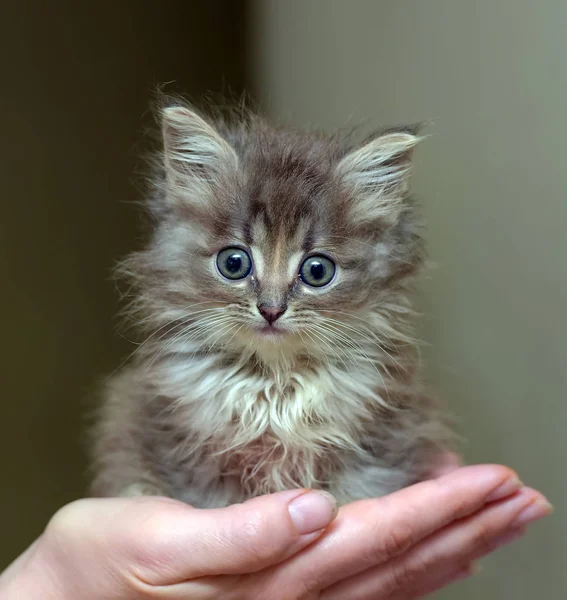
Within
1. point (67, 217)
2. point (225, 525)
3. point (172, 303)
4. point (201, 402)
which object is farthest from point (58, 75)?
point (225, 525)

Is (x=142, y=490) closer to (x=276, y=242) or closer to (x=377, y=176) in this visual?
(x=276, y=242)

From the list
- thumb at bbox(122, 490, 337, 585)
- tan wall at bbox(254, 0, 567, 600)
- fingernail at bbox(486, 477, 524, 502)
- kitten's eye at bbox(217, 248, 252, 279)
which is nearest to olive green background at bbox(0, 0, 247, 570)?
tan wall at bbox(254, 0, 567, 600)

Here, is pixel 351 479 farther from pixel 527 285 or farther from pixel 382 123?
pixel 382 123

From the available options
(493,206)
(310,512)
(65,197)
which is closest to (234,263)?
(310,512)

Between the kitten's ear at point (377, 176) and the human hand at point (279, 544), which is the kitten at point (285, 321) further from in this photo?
the human hand at point (279, 544)

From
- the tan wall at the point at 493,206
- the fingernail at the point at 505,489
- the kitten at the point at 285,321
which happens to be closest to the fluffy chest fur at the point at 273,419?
the kitten at the point at 285,321
